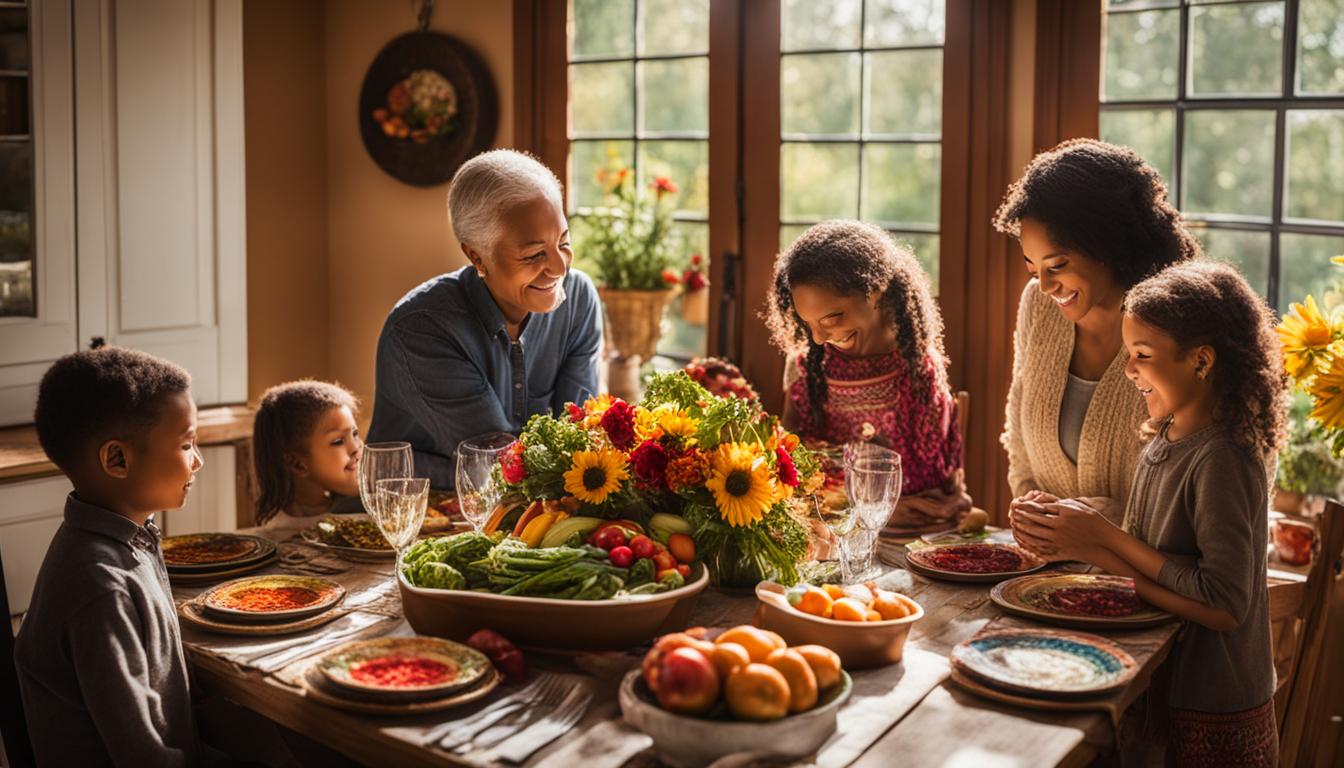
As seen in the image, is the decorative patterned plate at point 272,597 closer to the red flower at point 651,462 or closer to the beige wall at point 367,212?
the red flower at point 651,462

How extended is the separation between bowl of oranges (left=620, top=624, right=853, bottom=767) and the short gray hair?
144 cm

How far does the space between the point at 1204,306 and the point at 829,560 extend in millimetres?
765

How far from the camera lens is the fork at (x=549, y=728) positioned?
1.60m

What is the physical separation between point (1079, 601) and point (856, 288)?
1.01 m

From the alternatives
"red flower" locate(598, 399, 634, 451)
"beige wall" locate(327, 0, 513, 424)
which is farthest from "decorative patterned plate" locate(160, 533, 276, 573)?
"beige wall" locate(327, 0, 513, 424)

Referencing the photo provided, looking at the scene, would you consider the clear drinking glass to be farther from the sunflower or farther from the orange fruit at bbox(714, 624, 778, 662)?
the orange fruit at bbox(714, 624, 778, 662)

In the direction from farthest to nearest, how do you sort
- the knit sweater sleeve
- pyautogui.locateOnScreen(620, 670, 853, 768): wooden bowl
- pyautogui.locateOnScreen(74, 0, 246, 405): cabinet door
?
pyautogui.locateOnScreen(74, 0, 246, 405): cabinet door → the knit sweater sleeve → pyautogui.locateOnScreen(620, 670, 853, 768): wooden bowl

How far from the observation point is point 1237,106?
11.0ft

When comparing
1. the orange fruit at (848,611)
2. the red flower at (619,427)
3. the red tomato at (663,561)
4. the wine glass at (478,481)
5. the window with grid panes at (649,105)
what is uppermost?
the window with grid panes at (649,105)

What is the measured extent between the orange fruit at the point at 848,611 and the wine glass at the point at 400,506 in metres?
0.71

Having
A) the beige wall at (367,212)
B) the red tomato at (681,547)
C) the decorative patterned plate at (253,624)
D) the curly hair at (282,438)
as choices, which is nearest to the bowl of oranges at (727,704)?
the red tomato at (681,547)

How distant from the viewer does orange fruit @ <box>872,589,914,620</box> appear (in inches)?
74.0

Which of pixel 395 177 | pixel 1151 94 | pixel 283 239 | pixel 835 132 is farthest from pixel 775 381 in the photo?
pixel 283 239

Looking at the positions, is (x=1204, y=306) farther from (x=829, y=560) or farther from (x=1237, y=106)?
(x=1237, y=106)
